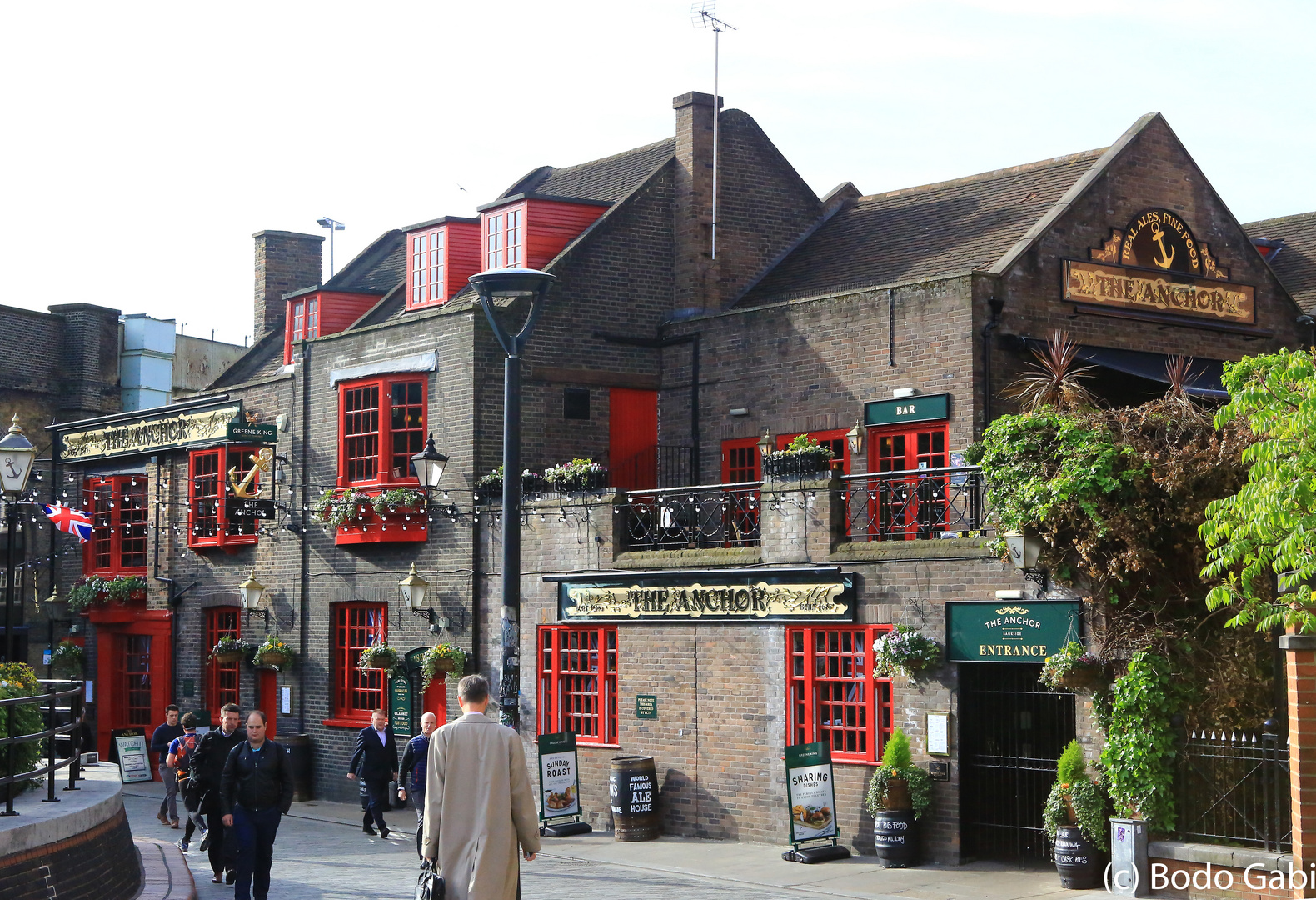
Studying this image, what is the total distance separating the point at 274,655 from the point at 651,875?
34.7 ft

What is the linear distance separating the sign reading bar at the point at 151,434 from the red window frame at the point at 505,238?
5184 mm

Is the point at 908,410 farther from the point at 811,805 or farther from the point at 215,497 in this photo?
the point at 215,497

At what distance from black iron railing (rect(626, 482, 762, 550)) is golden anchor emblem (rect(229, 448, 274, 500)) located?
25.8 ft

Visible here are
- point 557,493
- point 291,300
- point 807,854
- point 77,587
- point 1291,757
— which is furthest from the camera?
point 77,587

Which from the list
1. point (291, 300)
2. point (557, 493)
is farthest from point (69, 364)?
point (557, 493)

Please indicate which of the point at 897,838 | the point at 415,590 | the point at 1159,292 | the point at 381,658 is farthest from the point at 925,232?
the point at 897,838

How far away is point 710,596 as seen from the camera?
19172 millimetres

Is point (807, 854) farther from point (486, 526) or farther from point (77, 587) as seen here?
point (77, 587)

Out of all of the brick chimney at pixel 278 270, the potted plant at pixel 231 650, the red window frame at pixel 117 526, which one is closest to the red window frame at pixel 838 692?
the potted plant at pixel 231 650

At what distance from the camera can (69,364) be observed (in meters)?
36.1

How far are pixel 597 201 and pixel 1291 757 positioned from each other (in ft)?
50.3

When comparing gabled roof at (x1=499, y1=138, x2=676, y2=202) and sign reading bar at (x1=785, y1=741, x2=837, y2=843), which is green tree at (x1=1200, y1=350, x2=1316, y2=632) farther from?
gabled roof at (x1=499, y1=138, x2=676, y2=202)

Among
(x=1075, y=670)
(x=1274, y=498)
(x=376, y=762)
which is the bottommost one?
(x=376, y=762)

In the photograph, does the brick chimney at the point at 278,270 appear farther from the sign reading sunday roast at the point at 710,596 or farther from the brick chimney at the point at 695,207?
the sign reading sunday roast at the point at 710,596
